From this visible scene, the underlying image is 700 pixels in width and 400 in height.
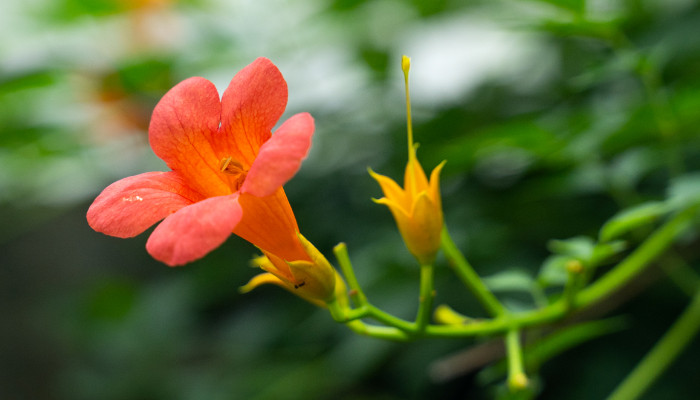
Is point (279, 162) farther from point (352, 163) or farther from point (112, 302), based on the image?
point (112, 302)

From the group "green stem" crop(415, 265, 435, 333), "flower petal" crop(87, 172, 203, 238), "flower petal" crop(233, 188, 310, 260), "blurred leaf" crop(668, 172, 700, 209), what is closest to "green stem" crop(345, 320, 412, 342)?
"green stem" crop(415, 265, 435, 333)

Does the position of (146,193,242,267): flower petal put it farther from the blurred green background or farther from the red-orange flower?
the blurred green background

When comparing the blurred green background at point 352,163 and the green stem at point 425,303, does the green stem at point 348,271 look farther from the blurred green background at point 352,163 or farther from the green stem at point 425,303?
the blurred green background at point 352,163

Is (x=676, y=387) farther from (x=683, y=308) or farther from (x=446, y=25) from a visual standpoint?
(x=446, y=25)

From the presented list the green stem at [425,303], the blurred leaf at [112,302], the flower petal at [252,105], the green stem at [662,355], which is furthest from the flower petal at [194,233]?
the blurred leaf at [112,302]

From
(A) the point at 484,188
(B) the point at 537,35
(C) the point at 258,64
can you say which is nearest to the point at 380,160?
(A) the point at 484,188

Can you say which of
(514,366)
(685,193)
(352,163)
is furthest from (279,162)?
(352,163)
